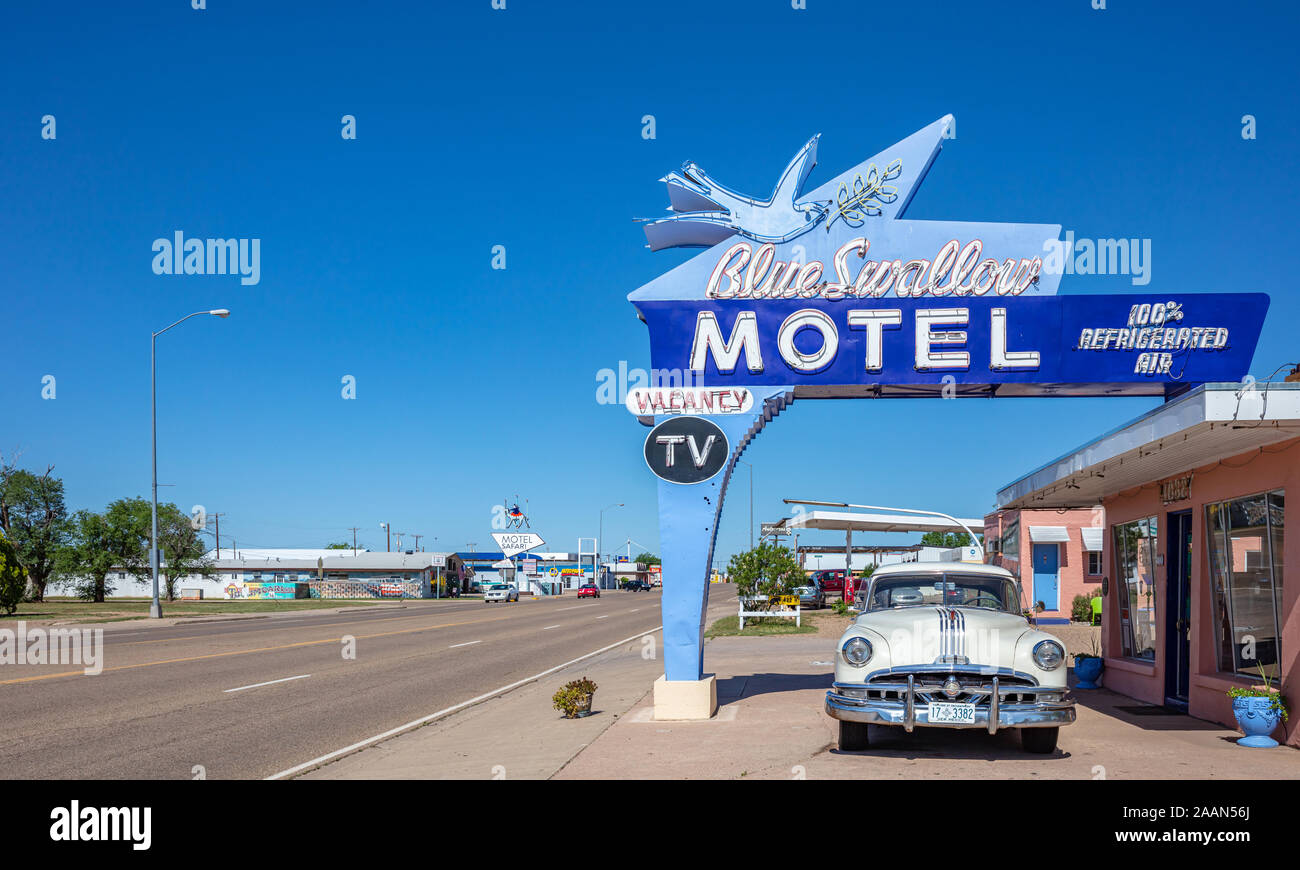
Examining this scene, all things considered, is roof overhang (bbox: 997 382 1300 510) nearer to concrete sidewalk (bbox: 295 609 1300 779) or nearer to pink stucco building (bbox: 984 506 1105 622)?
concrete sidewalk (bbox: 295 609 1300 779)

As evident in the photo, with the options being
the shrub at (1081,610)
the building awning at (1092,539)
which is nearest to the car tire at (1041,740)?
the shrub at (1081,610)

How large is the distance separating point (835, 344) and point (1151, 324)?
3611 millimetres

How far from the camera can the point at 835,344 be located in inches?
480

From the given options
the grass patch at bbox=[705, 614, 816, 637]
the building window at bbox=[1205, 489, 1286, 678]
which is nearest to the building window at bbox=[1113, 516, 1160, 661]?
the building window at bbox=[1205, 489, 1286, 678]

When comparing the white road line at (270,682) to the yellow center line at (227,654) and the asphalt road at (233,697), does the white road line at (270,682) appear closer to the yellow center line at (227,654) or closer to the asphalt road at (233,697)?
the asphalt road at (233,697)

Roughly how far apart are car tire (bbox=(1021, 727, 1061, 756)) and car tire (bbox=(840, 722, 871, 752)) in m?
1.45

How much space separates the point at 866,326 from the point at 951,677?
4.77m

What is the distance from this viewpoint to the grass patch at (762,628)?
29.5m

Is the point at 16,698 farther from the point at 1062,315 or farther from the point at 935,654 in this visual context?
the point at 1062,315

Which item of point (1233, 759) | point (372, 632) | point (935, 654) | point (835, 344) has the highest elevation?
point (835, 344)

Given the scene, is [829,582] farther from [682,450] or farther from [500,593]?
[682,450]

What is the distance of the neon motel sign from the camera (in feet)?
38.4
